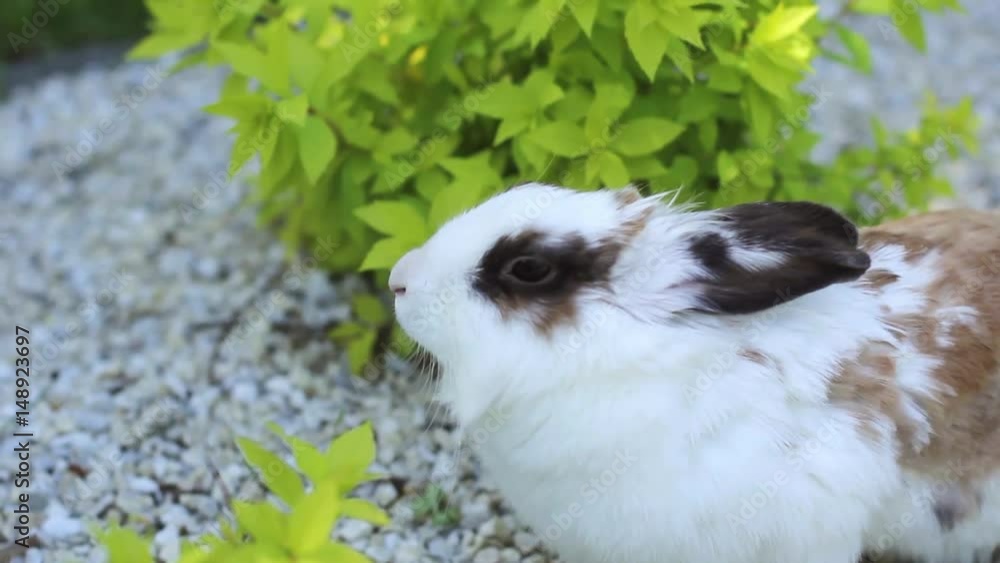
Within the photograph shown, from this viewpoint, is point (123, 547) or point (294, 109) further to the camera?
point (294, 109)

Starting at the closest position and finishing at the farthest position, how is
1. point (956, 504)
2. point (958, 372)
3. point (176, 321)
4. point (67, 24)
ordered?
point (958, 372)
point (956, 504)
point (176, 321)
point (67, 24)

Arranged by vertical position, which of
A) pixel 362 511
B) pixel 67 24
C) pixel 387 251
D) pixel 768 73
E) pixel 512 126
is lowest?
pixel 67 24

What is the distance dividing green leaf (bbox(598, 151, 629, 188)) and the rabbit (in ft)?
1.55

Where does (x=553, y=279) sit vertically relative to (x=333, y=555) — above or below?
above

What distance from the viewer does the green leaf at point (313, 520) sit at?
181cm

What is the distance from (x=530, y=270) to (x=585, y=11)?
888mm

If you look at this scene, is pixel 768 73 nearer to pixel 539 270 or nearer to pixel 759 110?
pixel 759 110

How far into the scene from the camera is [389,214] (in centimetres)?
301

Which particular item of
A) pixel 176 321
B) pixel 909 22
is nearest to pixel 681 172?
pixel 909 22

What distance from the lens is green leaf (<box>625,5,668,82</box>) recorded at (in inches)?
109

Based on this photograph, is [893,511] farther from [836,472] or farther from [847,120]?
[847,120]

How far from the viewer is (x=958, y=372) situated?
247 centimetres

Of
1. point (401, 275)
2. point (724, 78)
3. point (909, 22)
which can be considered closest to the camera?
point (401, 275)

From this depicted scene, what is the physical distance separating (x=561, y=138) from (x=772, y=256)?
0.92 m
